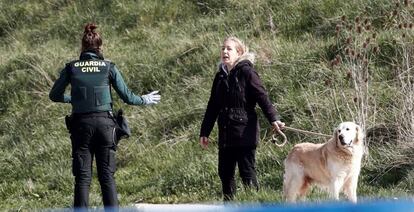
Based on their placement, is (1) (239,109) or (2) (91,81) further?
(1) (239,109)

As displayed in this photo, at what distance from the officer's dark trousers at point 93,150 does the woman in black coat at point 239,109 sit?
0.94 meters

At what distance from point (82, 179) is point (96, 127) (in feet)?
1.51

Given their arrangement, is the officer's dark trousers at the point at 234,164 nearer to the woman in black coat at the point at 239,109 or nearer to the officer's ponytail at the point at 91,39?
the woman in black coat at the point at 239,109

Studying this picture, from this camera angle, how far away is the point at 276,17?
1234 centimetres

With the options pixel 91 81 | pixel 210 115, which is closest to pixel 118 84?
pixel 91 81

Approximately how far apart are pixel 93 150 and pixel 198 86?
4559 millimetres

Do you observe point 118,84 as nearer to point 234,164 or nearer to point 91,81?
point 91,81

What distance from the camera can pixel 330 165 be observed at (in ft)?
21.6

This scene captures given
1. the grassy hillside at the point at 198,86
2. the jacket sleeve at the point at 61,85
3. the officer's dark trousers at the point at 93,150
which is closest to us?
the officer's dark trousers at the point at 93,150

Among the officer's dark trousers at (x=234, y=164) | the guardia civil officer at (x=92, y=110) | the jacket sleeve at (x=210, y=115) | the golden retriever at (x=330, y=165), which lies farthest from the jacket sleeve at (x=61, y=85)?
the golden retriever at (x=330, y=165)

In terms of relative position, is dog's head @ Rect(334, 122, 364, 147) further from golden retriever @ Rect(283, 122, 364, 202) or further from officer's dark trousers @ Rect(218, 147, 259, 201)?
officer's dark trousers @ Rect(218, 147, 259, 201)

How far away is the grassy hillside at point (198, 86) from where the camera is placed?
8.48 meters

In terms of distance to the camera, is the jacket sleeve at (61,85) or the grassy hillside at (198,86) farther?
the grassy hillside at (198,86)

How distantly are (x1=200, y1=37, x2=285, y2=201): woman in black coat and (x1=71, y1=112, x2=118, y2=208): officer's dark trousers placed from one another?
3.07ft
